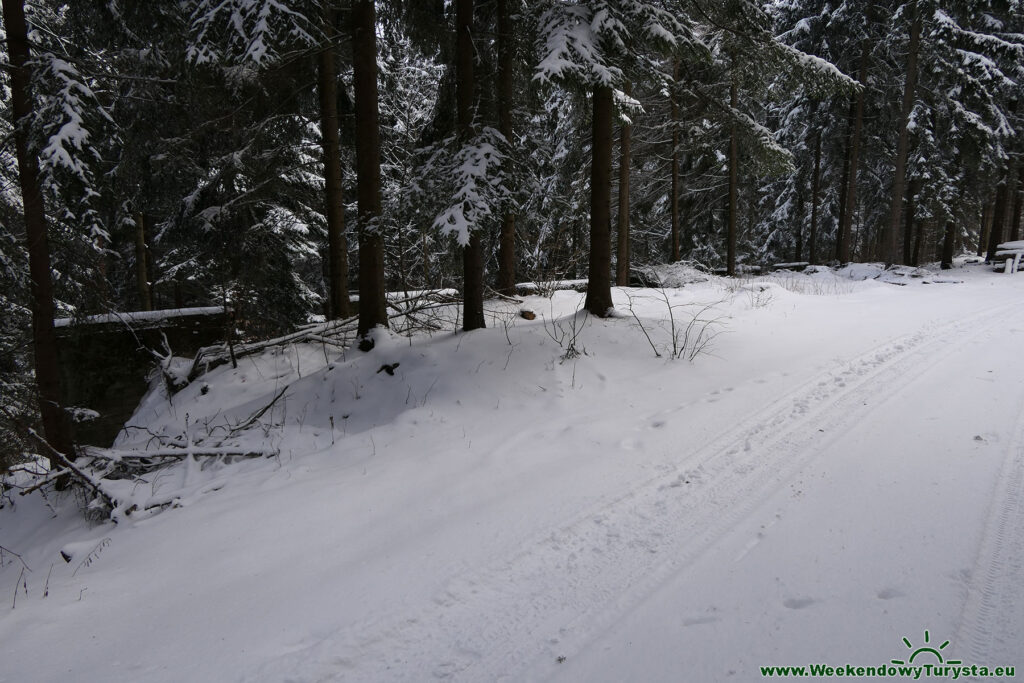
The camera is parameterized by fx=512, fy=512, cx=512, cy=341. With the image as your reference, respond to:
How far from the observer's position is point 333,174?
9.86m

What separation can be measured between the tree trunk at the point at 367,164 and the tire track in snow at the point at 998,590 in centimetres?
712

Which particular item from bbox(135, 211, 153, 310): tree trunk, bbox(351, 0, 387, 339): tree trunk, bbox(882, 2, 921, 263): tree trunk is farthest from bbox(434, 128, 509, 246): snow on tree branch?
bbox(882, 2, 921, 263): tree trunk

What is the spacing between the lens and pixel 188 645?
2.65 m

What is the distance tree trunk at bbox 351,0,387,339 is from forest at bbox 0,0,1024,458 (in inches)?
1.3

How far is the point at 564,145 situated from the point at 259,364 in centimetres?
1184

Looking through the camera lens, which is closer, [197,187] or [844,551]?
[844,551]

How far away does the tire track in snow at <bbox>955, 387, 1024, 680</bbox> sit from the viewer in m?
2.26

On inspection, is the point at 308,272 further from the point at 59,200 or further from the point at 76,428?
the point at 59,200

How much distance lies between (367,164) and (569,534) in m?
6.47

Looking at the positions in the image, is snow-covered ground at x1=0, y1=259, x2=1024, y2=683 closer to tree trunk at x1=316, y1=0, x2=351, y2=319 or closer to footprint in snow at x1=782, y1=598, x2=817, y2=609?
footprint in snow at x1=782, y1=598, x2=817, y2=609

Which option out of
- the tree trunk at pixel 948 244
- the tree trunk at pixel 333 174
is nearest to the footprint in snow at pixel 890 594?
the tree trunk at pixel 333 174

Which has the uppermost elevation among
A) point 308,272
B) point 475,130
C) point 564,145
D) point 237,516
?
point 564,145

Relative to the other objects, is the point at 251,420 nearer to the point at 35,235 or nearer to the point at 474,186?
the point at 35,235

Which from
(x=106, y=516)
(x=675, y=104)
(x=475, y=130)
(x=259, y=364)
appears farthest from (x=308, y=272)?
(x=106, y=516)
